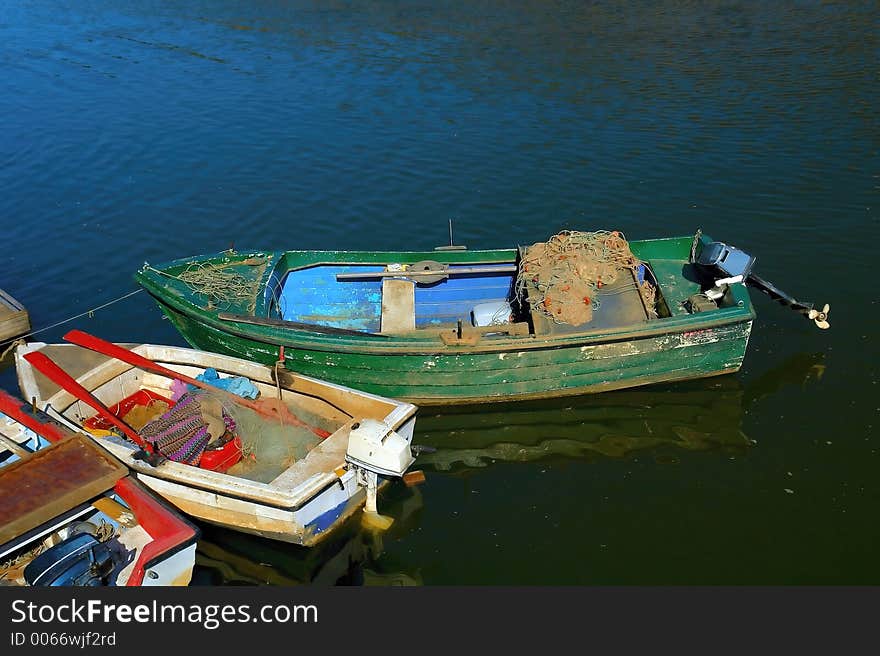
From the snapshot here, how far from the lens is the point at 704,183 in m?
20.1

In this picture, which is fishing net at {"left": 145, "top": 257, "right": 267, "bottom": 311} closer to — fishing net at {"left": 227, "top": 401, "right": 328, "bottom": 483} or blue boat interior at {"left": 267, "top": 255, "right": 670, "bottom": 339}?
blue boat interior at {"left": 267, "top": 255, "right": 670, "bottom": 339}

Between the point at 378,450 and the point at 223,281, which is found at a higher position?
the point at 223,281

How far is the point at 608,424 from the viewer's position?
12992 mm

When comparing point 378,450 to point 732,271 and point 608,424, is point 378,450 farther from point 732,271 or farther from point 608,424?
point 732,271

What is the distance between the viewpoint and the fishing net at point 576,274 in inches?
507

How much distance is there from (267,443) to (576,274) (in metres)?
5.82

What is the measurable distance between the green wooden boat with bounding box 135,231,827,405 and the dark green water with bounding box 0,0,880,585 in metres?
0.84

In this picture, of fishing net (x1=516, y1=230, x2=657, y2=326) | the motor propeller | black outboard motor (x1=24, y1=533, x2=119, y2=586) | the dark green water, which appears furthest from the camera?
the motor propeller

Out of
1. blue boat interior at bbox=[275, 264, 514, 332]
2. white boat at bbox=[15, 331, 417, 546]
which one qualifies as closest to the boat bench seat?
blue boat interior at bbox=[275, 264, 514, 332]

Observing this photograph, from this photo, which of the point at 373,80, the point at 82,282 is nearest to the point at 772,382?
the point at 82,282

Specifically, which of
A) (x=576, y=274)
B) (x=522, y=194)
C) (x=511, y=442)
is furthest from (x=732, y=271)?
(x=522, y=194)

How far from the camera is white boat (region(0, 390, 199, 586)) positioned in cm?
920

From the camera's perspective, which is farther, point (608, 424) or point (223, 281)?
point (223, 281)

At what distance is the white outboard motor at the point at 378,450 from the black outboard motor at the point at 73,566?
310 cm
